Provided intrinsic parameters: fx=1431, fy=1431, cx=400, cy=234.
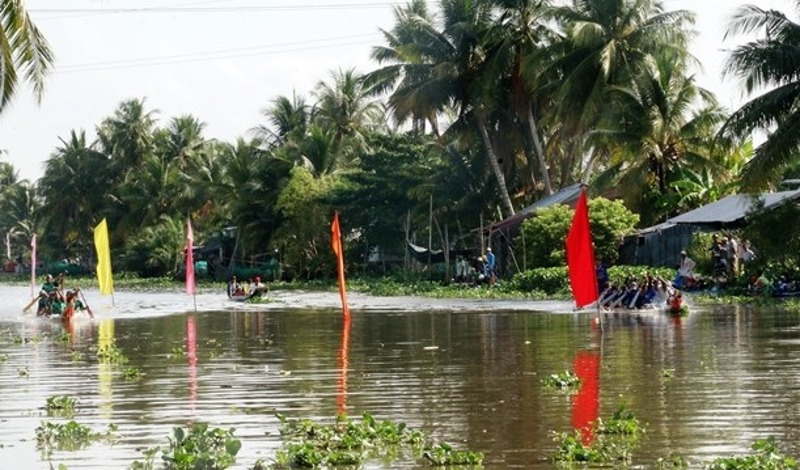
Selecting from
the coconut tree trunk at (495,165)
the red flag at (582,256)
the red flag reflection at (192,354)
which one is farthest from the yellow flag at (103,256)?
the coconut tree trunk at (495,165)

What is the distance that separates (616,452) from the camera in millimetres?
10852

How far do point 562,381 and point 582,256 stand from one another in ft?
24.1

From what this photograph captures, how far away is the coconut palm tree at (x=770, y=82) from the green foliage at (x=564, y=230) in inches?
449

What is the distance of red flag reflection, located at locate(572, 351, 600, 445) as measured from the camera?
12.6 metres

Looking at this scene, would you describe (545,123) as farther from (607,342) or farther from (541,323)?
(607,342)

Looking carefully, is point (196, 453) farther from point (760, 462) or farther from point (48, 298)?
point (48, 298)

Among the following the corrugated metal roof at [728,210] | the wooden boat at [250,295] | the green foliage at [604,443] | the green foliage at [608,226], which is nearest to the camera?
the green foliage at [604,443]

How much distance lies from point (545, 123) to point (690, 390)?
35.8 m

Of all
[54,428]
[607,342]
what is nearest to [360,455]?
[54,428]

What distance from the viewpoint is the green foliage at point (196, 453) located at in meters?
9.98

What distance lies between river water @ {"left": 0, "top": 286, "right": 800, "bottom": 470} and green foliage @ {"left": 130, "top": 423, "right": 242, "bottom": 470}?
1.02ft

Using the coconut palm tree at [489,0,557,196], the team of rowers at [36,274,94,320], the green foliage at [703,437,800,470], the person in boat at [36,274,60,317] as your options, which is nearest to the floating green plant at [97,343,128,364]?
the green foliage at [703,437,800,470]

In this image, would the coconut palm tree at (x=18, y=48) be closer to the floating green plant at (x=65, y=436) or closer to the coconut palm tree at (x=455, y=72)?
the floating green plant at (x=65, y=436)

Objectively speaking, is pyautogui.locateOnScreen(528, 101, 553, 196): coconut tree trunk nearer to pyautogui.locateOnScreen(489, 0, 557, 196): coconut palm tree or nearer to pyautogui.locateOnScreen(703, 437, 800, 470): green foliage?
pyautogui.locateOnScreen(489, 0, 557, 196): coconut palm tree
